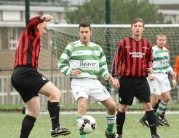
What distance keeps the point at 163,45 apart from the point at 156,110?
4.33 ft

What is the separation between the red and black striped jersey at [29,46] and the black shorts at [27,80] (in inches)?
3.8

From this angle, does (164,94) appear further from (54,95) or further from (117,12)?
(117,12)

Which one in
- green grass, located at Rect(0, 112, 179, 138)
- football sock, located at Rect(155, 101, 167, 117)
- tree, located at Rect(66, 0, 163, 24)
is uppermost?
tree, located at Rect(66, 0, 163, 24)

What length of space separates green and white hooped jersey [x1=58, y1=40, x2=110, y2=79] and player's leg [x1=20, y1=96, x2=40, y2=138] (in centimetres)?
96

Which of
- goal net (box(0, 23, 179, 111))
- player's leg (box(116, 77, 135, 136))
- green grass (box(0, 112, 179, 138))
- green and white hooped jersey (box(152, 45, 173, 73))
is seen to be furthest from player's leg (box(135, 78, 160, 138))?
goal net (box(0, 23, 179, 111))

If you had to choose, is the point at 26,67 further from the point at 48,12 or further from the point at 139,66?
the point at 48,12

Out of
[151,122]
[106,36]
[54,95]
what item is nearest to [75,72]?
[54,95]

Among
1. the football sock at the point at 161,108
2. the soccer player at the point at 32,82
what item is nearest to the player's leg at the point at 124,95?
the soccer player at the point at 32,82

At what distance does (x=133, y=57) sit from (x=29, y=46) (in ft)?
6.78

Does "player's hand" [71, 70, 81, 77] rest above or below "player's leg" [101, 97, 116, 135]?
above

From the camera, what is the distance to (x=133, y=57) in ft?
34.8

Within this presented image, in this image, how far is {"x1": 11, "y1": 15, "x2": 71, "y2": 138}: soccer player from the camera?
902cm

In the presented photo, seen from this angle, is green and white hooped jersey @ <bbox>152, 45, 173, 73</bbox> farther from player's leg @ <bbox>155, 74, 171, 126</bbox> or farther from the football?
the football

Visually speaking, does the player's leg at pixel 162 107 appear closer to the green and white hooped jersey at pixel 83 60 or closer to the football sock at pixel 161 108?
the football sock at pixel 161 108
